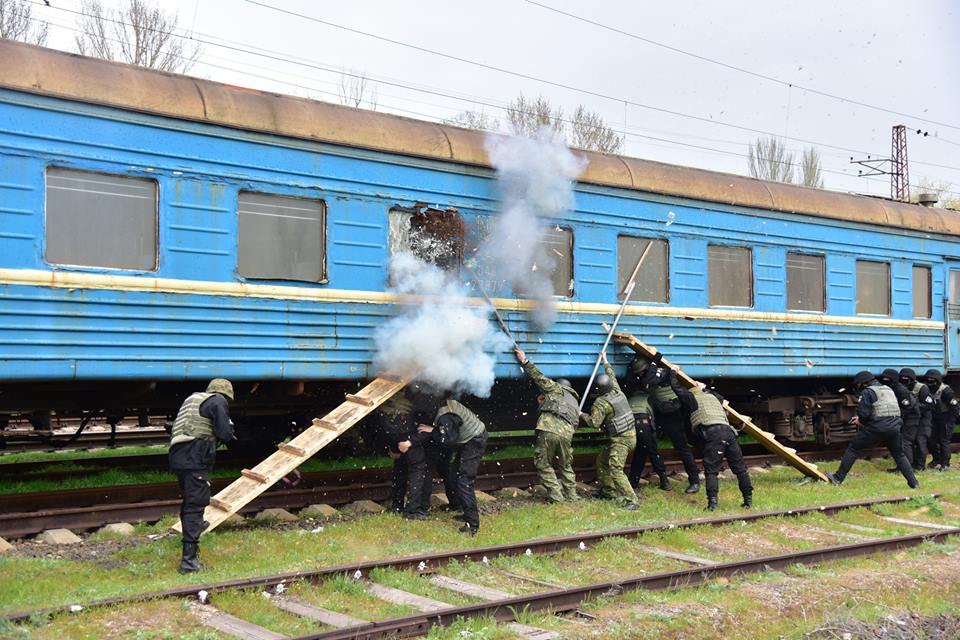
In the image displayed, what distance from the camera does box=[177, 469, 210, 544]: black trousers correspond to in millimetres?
6477

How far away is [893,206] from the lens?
45.1 feet

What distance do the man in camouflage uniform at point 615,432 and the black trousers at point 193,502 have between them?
4.21 meters

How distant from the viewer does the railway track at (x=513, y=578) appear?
5266mm

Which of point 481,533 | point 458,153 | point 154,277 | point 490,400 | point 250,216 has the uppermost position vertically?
point 458,153

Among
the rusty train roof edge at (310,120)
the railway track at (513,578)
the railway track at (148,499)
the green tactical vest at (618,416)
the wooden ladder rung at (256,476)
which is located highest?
the rusty train roof edge at (310,120)

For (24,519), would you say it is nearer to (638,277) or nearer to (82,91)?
(82,91)

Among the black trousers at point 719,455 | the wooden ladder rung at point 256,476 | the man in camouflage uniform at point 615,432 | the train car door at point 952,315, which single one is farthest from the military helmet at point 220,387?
the train car door at point 952,315

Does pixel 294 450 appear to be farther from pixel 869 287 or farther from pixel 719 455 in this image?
pixel 869 287

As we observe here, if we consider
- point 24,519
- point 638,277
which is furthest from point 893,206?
point 24,519

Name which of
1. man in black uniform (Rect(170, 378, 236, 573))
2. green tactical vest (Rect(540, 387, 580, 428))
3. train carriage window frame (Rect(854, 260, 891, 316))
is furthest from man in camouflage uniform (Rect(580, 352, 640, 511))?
train carriage window frame (Rect(854, 260, 891, 316))

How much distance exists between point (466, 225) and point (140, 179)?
3122 millimetres

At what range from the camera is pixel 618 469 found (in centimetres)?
958

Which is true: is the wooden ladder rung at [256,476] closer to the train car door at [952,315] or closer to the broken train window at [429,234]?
the broken train window at [429,234]

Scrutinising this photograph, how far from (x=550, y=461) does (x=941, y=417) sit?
635 cm
